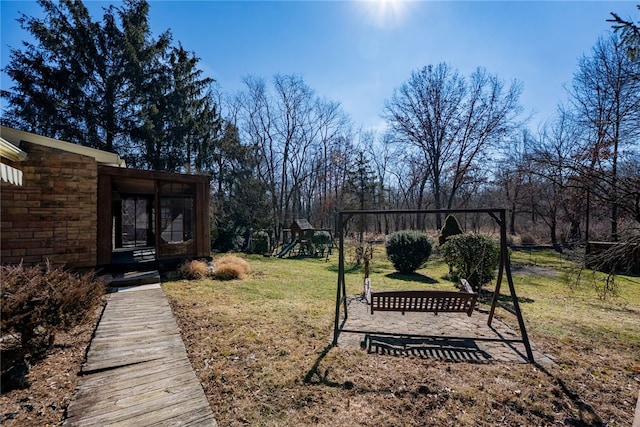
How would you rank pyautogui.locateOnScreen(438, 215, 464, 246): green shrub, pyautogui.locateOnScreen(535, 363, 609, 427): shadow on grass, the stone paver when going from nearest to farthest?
pyautogui.locateOnScreen(535, 363, 609, 427): shadow on grass → the stone paver → pyautogui.locateOnScreen(438, 215, 464, 246): green shrub

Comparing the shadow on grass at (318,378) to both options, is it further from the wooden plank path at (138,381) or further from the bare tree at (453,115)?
the bare tree at (453,115)

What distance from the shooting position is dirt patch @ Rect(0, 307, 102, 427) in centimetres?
200

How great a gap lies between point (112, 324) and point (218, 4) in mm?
7490

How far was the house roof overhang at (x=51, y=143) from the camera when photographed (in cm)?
517

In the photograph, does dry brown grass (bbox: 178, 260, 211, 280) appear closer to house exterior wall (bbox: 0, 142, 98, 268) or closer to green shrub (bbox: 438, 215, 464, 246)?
house exterior wall (bbox: 0, 142, 98, 268)

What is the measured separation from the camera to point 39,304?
8.11ft

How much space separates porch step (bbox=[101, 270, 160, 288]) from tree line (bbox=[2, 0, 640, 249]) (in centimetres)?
943

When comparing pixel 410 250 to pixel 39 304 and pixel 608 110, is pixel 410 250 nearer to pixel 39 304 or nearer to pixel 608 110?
pixel 608 110

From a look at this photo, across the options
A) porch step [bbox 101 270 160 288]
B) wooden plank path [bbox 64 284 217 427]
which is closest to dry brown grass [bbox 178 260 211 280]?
porch step [bbox 101 270 160 288]

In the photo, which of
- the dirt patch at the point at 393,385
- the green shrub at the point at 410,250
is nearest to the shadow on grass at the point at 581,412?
the dirt patch at the point at 393,385

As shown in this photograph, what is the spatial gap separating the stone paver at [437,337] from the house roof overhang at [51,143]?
21.3ft

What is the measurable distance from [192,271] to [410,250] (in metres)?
7.12

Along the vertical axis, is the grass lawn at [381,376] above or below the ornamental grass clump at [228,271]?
below

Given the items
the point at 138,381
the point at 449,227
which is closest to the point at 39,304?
the point at 138,381
